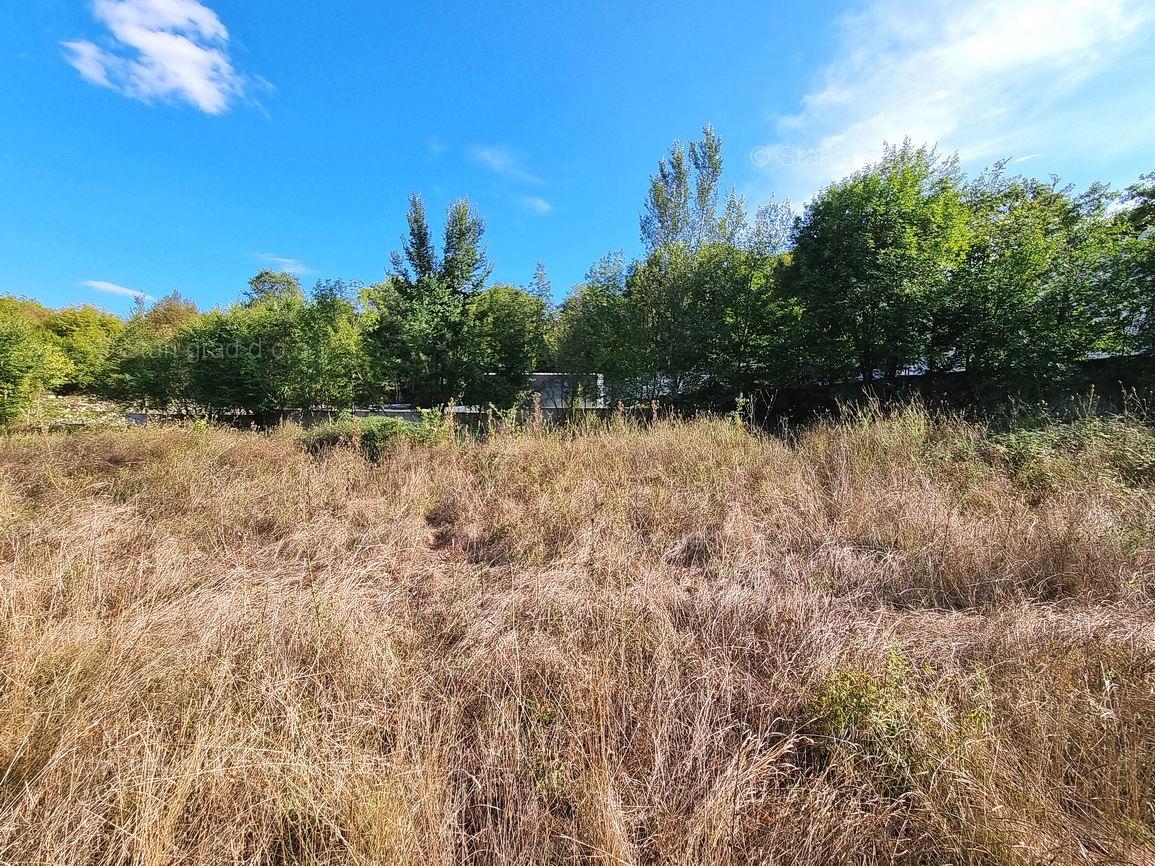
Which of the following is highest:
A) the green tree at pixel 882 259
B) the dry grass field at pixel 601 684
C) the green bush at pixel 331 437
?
the green tree at pixel 882 259

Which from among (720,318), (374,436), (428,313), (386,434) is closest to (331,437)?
(374,436)

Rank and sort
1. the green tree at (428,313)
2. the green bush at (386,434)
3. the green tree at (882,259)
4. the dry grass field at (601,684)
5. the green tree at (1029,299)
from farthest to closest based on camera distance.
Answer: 1. the green tree at (428,313)
2. the green tree at (882,259)
3. the green tree at (1029,299)
4. the green bush at (386,434)
5. the dry grass field at (601,684)

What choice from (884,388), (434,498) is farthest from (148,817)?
(884,388)

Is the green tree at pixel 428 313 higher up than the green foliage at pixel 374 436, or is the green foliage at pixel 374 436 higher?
the green tree at pixel 428 313

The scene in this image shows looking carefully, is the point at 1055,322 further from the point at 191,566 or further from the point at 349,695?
the point at 191,566

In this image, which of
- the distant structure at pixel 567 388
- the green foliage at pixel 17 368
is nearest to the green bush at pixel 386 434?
the distant structure at pixel 567 388

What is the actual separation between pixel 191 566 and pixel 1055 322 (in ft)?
41.3

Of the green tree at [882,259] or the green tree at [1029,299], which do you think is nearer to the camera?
the green tree at [1029,299]

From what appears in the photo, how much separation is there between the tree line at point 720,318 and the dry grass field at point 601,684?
5.89 meters

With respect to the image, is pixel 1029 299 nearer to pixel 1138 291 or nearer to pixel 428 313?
pixel 1138 291

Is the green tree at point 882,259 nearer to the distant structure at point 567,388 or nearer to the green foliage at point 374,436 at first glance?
the distant structure at point 567,388

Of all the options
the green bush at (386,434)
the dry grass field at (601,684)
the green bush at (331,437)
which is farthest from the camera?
the green bush at (331,437)

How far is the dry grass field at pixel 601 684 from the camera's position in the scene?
4.18 feet

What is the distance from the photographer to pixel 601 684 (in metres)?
1.81
